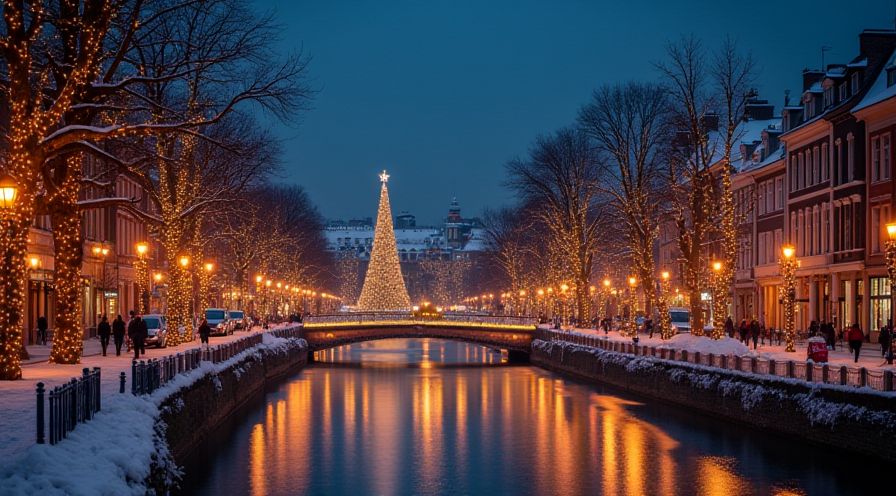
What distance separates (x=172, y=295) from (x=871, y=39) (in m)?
36.1

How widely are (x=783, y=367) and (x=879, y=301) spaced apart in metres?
23.3

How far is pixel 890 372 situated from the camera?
94.5 feet

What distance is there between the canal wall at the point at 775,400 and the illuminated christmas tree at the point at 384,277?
51.3m

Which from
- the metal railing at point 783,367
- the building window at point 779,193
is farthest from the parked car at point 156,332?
the building window at point 779,193

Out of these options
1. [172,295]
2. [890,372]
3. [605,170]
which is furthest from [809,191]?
[890,372]

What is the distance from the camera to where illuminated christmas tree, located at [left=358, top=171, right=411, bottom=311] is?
108000 mm

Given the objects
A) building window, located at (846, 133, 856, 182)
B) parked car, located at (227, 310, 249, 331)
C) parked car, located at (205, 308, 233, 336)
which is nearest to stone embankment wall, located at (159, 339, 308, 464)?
parked car, located at (205, 308, 233, 336)

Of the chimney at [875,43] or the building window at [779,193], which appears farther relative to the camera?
the building window at [779,193]

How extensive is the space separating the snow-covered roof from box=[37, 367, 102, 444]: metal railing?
4189cm

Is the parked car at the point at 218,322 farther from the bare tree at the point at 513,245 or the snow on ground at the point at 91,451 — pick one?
the snow on ground at the point at 91,451

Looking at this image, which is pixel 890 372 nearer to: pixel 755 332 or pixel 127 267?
pixel 755 332

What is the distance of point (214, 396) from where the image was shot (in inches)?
1529

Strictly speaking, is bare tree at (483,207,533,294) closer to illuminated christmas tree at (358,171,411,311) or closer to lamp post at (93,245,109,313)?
illuminated christmas tree at (358,171,411,311)

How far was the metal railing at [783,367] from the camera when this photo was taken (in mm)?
29781
